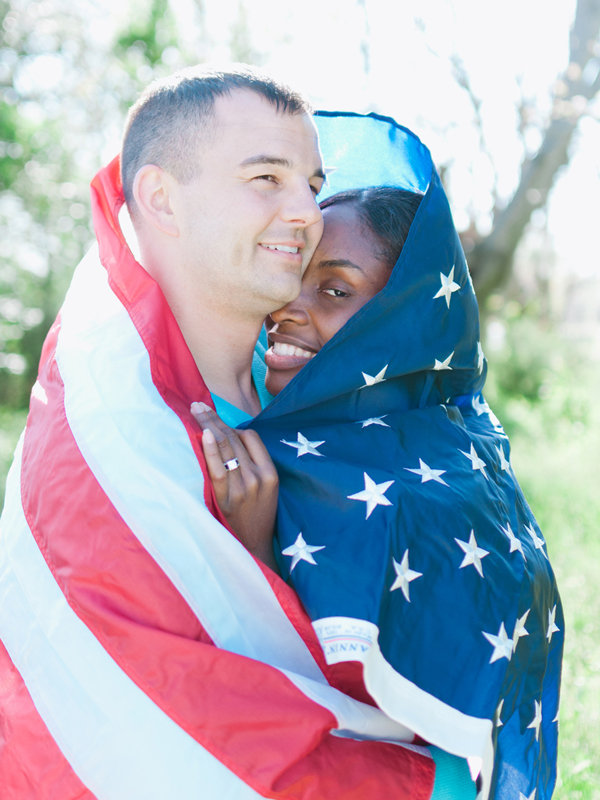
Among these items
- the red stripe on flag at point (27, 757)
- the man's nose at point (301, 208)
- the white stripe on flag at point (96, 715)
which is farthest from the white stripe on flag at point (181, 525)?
the man's nose at point (301, 208)

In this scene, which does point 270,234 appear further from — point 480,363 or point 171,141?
point 480,363

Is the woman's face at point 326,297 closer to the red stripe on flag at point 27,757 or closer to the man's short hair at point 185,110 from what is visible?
the man's short hair at point 185,110

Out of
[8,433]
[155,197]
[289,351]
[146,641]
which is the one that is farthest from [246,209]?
[8,433]

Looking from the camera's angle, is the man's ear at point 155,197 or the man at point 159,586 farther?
the man's ear at point 155,197

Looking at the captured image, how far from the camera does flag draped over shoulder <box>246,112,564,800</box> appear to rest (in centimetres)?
179

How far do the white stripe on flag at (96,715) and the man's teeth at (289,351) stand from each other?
0.95 m

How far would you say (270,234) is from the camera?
2.24 m

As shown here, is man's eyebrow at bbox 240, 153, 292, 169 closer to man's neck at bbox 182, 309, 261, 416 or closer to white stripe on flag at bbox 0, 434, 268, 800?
man's neck at bbox 182, 309, 261, 416

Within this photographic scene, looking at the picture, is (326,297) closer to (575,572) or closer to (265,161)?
(265,161)

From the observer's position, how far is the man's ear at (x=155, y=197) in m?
2.32

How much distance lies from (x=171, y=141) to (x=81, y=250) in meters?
14.4

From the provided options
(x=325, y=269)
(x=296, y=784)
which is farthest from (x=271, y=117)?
(x=296, y=784)

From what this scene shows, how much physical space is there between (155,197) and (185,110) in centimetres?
28

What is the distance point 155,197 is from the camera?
2348 mm
